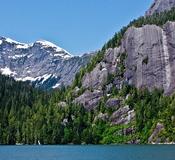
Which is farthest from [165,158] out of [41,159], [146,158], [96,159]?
[41,159]

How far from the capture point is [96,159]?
470 ft

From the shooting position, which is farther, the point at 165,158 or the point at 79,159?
the point at 79,159

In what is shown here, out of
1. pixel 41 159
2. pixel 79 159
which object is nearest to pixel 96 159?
pixel 79 159

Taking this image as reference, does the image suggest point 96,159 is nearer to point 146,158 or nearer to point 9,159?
point 146,158

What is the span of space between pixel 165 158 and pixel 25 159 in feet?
121

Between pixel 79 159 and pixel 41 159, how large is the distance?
33.0 feet

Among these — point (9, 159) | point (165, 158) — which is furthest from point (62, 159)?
point (165, 158)

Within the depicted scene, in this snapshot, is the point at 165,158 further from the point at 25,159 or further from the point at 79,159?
the point at 25,159

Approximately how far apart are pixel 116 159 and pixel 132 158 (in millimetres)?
4597

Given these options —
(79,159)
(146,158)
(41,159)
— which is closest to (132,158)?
(146,158)

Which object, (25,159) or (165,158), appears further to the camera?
(25,159)

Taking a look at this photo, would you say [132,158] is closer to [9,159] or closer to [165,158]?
[165,158]

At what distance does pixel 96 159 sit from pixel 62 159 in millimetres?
8906

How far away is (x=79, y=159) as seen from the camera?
474 ft
